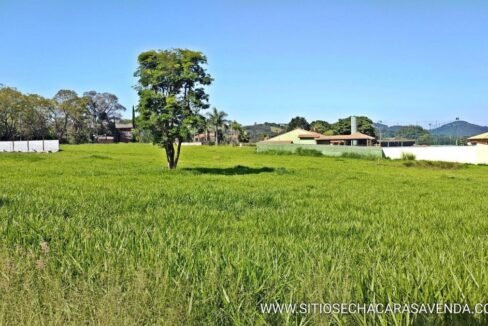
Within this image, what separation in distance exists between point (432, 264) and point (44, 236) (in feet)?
16.1

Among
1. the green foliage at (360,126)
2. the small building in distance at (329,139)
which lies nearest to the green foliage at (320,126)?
the green foliage at (360,126)

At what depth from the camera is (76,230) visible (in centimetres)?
639

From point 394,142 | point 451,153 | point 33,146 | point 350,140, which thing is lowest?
point 451,153

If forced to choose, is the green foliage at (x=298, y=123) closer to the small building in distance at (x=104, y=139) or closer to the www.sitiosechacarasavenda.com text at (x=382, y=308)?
the small building in distance at (x=104, y=139)

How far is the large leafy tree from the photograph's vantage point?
24156 mm

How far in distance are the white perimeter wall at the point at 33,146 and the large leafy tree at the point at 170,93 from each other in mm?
35384

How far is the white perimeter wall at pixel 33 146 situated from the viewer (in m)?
56.4

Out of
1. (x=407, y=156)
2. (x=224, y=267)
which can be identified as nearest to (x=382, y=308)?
(x=224, y=267)

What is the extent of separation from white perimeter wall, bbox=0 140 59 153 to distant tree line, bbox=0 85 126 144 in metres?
14.7

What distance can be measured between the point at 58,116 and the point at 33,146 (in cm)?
3003

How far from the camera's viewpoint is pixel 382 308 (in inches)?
Result: 117

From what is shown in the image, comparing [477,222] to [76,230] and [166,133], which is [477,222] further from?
[166,133]

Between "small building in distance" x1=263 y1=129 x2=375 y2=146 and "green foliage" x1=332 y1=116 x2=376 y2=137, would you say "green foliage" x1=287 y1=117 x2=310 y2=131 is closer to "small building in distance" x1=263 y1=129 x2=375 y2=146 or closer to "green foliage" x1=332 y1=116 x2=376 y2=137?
"green foliage" x1=332 y1=116 x2=376 y2=137

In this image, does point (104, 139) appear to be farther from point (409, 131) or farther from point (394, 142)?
point (409, 131)
